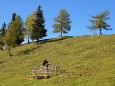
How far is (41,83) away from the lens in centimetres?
4672

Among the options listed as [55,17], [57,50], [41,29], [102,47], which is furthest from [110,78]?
[55,17]

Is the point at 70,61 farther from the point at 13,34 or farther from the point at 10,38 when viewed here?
the point at 13,34

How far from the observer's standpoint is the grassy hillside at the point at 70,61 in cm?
4528

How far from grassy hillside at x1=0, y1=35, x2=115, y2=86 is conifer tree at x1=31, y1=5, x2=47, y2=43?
580cm

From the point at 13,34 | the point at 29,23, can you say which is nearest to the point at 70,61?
the point at 13,34

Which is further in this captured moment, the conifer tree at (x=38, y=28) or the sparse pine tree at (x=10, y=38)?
the conifer tree at (x=38, y=28)

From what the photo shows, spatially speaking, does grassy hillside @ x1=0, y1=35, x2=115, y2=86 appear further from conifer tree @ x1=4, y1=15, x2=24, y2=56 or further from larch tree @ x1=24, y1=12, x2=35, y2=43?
larch tree @ x1=24, y1=12, x2=35, y2=43

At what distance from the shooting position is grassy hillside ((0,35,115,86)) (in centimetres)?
4528

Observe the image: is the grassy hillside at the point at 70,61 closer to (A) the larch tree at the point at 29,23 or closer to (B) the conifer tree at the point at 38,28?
(B) the conifer tree at the point at 38,28

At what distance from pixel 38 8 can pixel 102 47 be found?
35.8 m

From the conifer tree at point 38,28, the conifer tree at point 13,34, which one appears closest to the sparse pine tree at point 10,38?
the conifer tree at point 13,34

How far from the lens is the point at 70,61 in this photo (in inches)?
2613

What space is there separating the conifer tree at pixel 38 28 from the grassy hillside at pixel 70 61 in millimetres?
5797

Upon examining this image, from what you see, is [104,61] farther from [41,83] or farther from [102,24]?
[102,24]
